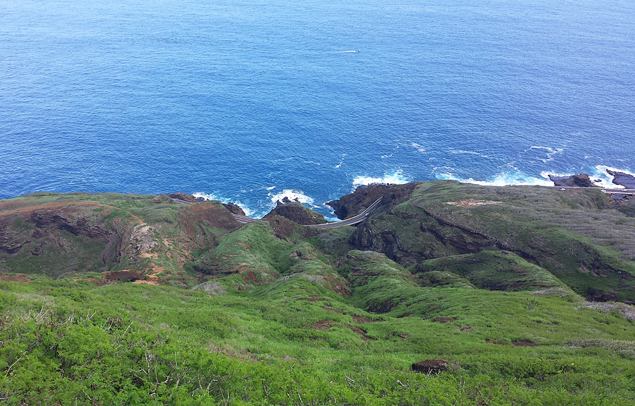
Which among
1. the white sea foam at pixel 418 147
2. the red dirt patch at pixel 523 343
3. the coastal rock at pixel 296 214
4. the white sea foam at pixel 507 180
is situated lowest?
the coastal rock at pixel 296 214

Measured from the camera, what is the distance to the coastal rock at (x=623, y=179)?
132300 mm

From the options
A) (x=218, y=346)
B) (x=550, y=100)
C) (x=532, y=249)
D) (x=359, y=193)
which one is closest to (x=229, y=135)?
(x=359, y=193)

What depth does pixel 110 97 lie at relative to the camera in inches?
7303

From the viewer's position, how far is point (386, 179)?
144m

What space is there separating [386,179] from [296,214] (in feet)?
147

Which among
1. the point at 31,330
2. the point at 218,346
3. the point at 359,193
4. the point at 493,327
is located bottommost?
the point at 359,193

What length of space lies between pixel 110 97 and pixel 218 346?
620ft

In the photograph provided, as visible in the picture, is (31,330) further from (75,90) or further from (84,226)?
(75,90)

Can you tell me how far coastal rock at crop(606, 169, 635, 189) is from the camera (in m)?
132

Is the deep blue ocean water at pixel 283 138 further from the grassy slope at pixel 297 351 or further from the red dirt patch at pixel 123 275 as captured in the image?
the grassy slope at pixel 297 351

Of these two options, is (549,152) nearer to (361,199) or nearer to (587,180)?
(587,180)

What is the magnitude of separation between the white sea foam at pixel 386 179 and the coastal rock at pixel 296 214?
29.7m

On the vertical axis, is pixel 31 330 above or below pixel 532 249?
above

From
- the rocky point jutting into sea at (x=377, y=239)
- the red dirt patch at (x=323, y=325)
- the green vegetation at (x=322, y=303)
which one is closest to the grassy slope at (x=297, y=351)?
the green vegetation at (x=322, y=303)
